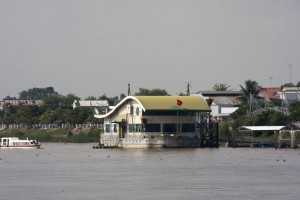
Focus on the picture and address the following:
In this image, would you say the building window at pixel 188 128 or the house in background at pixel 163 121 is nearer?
the house in background at pixel 163 121

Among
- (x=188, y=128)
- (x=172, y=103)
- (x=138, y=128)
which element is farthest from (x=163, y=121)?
(x=188, y=128)

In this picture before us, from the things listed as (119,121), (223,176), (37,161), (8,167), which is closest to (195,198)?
(223,176)

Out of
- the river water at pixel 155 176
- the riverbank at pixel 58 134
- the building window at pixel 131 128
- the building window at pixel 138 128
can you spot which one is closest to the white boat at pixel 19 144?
the building window at pixel 131 128

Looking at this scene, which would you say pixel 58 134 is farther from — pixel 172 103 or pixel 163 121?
pixel 172 103

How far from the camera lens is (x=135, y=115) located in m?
130

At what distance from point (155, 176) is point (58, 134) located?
111250 millimetres

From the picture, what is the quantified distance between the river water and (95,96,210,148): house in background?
15.3 m

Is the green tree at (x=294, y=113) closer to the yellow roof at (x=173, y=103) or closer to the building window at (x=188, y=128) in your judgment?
the yellow roof at (x=173, y=103)

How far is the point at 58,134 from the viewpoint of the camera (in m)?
187

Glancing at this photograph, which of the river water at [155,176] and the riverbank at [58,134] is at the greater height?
the riverbank at [58,134]

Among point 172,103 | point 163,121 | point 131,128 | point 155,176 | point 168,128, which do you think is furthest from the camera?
point 131,128

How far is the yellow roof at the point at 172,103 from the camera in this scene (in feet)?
414

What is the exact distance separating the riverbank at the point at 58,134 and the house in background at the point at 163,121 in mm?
41716

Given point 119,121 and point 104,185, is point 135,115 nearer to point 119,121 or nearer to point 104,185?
point 119,121
